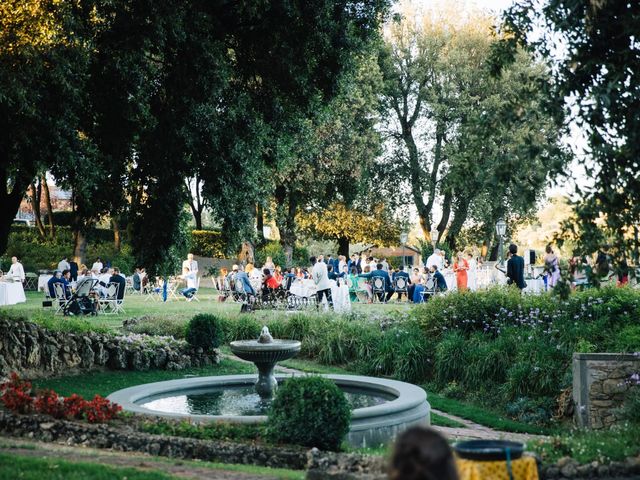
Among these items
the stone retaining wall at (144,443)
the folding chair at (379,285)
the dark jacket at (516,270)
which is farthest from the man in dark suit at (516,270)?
the stone retaining wall at (144,443)

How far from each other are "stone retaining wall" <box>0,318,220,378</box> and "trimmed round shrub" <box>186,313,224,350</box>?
0.18m

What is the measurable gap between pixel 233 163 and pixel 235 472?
7468mm

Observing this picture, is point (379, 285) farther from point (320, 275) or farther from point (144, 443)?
point (144, 443)

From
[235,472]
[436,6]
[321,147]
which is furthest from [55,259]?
[235,472]

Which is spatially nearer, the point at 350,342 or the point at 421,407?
the point at 421,407

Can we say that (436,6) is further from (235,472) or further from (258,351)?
(235,472)

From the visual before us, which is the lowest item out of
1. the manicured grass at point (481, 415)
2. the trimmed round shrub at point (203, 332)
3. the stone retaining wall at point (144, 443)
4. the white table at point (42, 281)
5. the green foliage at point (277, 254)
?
the manicured grass at point (481, 415)

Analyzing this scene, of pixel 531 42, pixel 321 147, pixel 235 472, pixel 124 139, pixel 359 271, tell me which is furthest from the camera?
pixel 321 147

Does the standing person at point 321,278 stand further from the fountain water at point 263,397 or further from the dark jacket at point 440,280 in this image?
the fountain water at point 263,397

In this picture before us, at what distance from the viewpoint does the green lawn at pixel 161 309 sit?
18891 mm

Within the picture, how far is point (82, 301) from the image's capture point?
21.8m

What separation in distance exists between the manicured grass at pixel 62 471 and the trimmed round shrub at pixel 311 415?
1.81 m

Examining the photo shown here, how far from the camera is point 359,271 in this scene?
98.5 ft

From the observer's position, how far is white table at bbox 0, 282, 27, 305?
23.4m
